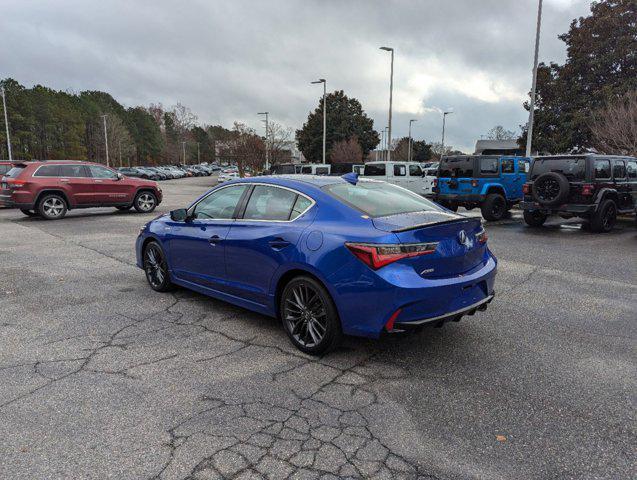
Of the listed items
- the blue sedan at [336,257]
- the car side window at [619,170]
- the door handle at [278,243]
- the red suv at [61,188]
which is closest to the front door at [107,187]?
the red suv at [61,188]

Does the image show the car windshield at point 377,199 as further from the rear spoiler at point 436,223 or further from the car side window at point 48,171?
the car side window at point 48,171

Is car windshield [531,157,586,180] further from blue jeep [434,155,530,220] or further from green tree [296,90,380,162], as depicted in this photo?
green tree [296,90,380,162]

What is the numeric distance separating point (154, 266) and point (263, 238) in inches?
92.6

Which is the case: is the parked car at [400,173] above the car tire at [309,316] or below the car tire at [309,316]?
above

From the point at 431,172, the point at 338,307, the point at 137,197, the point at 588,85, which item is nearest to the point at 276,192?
the point at 338,307

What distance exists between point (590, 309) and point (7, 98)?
235ft

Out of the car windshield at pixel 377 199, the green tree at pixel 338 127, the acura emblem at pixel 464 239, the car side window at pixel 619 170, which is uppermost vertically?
the green tree at pixel 338 127

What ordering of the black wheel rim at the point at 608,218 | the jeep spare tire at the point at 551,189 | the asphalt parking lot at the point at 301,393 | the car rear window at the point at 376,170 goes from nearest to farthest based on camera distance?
the asphalt parking lot at the point at 301,393 < the jeep spare tire at the point at 551,189 < the black wheel rim at the point at 608,218 < the car rear window at the point at 376,170

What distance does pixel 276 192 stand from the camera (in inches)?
176

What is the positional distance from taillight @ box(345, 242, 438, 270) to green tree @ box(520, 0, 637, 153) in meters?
29.2

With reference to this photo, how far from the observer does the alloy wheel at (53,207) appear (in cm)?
1378

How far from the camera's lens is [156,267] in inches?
232

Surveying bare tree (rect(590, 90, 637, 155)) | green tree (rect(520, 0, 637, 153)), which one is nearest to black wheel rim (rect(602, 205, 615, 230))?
bare tree (rect(590, 90, 637, 155))

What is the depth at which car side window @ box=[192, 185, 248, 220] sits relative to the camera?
15.9ft
